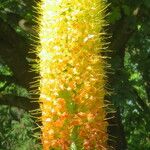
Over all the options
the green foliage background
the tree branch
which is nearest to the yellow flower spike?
the green foliage background

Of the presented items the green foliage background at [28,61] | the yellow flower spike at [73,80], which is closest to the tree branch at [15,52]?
the green foliage background at [28,61]

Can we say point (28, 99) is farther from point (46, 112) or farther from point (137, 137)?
point (137, 137)

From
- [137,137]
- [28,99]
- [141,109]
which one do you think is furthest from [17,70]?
[137,137]

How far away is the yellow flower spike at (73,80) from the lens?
4.17m

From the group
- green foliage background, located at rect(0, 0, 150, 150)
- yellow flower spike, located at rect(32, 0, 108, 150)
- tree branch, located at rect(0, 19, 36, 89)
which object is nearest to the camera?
yellow flower spike, located at rect(32, 0, 108, 150)

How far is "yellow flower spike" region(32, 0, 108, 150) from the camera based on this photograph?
164 inches

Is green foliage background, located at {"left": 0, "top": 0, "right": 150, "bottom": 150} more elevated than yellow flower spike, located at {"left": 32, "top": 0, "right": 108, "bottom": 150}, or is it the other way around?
green foliage background, located at {"left": 0, "top": 0, "right": 150, "bottom": 150}

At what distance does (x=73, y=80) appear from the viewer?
4.19m

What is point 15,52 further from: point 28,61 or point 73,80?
point 73,80

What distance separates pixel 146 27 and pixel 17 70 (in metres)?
2.34

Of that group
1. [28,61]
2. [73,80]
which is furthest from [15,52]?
[73,80]

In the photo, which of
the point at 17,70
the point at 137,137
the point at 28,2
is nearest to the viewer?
the point at 28,2

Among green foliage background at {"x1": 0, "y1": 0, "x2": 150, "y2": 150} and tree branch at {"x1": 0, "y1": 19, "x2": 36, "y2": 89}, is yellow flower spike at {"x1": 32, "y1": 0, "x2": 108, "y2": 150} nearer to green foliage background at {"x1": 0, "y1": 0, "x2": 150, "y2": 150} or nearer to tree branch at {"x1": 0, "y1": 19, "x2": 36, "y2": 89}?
green foliage background at {"x1": 0, "y1": 0, "x2": 150, "y2": 150}

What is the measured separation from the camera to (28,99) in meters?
9.98
